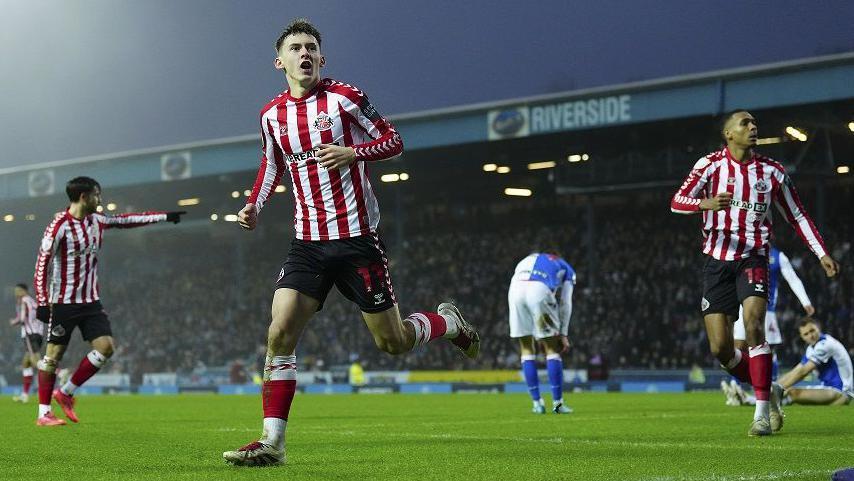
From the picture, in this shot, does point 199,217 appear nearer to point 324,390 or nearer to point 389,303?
point 324,390

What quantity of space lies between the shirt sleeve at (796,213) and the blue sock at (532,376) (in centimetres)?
445

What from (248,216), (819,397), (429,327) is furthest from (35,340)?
(248,216)

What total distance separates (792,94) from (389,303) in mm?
22295

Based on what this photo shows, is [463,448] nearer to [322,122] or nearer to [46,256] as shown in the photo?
[322,122]

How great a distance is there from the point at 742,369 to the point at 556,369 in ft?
12.6

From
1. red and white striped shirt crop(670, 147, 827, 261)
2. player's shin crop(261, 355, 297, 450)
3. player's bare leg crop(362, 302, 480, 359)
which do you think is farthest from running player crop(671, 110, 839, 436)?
player's shin crop(261, 355, 297, 450)

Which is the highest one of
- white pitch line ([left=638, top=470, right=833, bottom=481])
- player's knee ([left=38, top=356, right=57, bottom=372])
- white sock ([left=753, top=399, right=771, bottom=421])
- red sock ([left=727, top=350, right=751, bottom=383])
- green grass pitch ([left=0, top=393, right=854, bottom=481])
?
player's knee ([left=38, top=356, right=57, bottom=372])

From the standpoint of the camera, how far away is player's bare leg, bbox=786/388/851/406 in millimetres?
14367

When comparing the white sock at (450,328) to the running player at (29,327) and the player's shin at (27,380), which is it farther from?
the running player at (29,327)

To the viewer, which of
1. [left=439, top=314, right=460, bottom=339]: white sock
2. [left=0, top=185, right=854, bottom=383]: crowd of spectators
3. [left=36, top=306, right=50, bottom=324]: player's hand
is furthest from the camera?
[left=0, top=185, right=854, bottom=383]: crowd of spectators

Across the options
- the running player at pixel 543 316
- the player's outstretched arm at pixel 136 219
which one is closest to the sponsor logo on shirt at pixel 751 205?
the running player at pixel 543 316

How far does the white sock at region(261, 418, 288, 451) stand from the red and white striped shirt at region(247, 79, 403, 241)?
1.02 m

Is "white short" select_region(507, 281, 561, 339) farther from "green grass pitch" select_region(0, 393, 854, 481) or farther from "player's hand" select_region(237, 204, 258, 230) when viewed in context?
"player's hand" select_region(237, 204, 258, 230)

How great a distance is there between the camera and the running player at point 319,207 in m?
6.09
